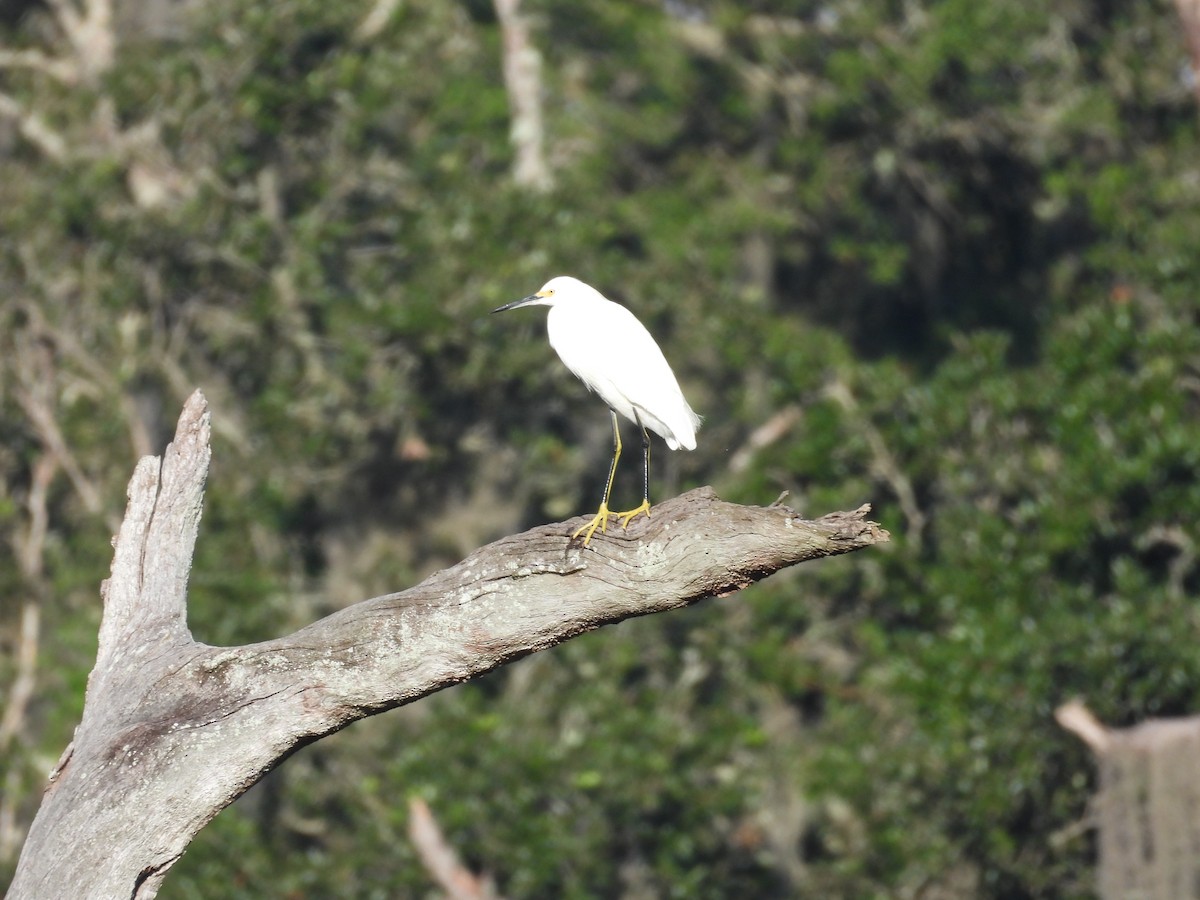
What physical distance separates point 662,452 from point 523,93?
3.90 metres

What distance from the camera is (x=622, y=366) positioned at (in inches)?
267

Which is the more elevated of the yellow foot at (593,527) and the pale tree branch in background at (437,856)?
the yellow foot at (593,527)

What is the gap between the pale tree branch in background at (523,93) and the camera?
15.5 m

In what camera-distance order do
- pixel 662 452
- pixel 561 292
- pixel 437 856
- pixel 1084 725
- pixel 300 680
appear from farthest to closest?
pixel 662 452 < pixel 437 856 < pixel 1084 725 < pixel 561 292 < pixel 300 680

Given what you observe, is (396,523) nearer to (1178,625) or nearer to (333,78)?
(333,78)

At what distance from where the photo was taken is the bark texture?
4879mm

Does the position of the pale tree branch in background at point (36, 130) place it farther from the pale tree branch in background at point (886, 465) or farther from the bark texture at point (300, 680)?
the bark texture at point (300, 680)

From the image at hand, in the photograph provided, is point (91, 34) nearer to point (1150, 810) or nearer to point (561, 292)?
point (561, 292)

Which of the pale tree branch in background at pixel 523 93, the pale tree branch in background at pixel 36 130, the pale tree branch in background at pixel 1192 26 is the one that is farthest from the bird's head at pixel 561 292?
the pale tree branch in background at pixel 36 130

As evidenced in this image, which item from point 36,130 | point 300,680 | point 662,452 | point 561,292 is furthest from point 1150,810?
point 36,130

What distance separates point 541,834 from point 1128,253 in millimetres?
5859

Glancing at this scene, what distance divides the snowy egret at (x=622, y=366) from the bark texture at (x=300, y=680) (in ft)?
5.02

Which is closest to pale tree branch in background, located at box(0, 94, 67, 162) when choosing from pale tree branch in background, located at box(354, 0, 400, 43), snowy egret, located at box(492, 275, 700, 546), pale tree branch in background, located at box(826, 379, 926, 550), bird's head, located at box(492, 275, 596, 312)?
pale tree branch in background, located at box(354, 0, 400, 43)

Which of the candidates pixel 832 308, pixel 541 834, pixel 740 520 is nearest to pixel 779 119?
pixel 832 308
